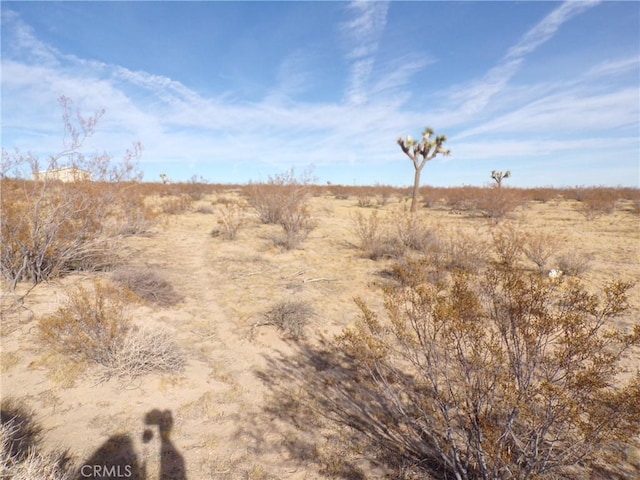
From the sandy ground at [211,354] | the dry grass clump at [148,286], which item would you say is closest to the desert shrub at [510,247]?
the sandy ground at [211,354]

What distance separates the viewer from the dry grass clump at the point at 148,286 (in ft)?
17.4

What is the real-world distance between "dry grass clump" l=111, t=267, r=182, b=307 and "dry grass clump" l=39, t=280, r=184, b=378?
59.3 inches

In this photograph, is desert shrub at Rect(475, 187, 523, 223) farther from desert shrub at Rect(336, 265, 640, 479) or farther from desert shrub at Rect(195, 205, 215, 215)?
desert shrub at Rect(195, 205, 215, 215)

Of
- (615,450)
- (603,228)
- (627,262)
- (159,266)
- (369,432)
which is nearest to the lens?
(615,450)

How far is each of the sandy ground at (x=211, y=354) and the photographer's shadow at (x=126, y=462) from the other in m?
0.04

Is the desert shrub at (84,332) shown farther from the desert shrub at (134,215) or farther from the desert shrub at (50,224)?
the desert shrub at (134,215)

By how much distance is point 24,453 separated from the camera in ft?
7.86

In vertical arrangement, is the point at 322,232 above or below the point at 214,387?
above

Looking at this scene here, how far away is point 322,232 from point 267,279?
5493 mm

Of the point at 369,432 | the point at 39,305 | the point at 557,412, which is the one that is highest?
the point at 557,412

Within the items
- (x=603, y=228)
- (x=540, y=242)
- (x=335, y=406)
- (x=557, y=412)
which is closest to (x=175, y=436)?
(x=335, y=406)

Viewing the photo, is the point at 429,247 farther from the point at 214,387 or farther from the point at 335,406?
the point at 214,387

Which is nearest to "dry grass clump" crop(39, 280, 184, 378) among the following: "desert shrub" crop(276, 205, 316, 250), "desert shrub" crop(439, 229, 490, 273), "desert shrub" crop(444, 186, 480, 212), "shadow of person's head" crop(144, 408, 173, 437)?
"shadow of person's head" crop(144, 408, 173, 437)

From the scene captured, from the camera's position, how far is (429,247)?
7.75 metres
